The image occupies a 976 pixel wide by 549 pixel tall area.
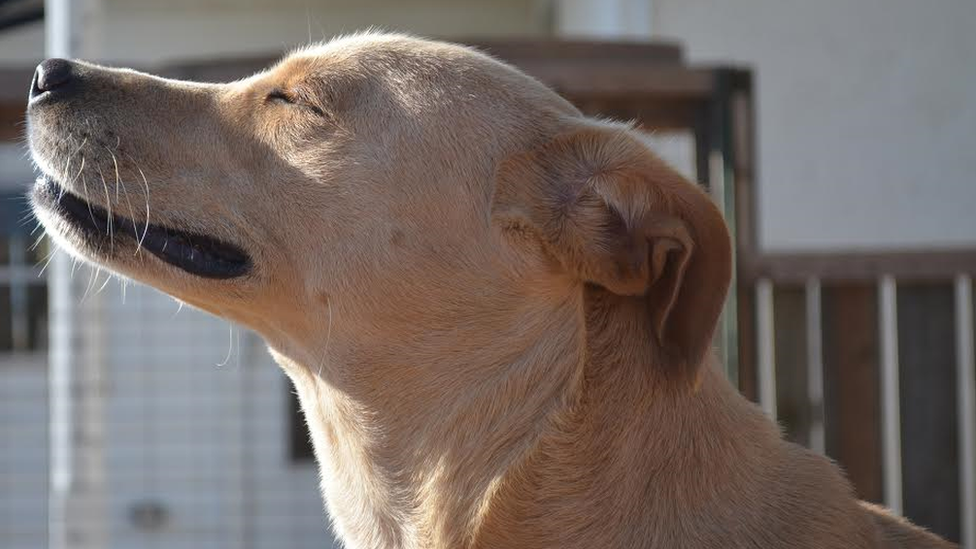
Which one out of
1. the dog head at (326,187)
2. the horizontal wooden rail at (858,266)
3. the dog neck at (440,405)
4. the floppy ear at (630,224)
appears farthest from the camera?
the horizontal wooden rail at (858,266)

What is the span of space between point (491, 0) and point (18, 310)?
4562mm

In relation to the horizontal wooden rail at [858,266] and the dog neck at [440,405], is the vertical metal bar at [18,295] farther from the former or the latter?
the dog neck at [440,405]

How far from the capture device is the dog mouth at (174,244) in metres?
2.57

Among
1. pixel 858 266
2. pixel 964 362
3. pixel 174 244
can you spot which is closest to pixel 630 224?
pixel 174 244

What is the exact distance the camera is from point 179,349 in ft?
32.7

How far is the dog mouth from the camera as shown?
2570mm

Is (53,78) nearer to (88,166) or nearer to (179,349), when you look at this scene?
(88,166)

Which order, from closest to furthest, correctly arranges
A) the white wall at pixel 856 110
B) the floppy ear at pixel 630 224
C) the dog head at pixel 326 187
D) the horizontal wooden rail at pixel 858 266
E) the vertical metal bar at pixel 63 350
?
the floppy ear at pixel 630 224
the dog head at pixel 326 187
the vertical metal bar at pixel 63 350
the horizontal wooden rail at pixel 858 266
the white wall at pixel 856 110

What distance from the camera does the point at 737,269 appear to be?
14.9 ft

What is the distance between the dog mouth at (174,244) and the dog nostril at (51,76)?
0.24 m

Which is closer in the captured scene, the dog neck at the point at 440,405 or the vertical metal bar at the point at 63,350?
the dog neck at the point at 440,405

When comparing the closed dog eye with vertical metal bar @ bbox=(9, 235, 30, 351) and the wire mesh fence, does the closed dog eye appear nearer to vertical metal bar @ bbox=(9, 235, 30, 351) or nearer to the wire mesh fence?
the wire mesh fence

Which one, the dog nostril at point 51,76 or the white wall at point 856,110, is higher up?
the dog nostril at point 51,76

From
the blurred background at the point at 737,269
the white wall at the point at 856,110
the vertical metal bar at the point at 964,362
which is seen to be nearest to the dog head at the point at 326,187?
the blurred background at the point at 737,269
